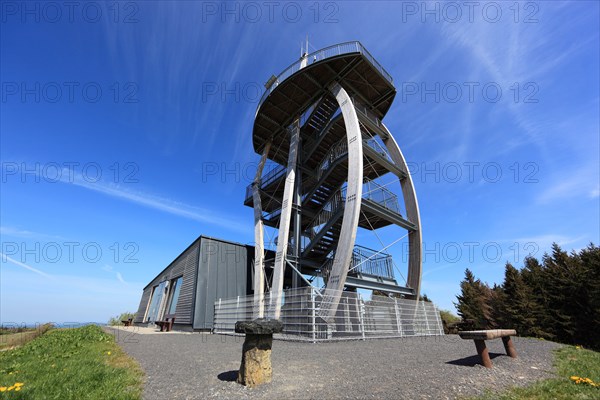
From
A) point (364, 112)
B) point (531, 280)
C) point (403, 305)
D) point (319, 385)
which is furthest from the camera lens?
point (531, 280)

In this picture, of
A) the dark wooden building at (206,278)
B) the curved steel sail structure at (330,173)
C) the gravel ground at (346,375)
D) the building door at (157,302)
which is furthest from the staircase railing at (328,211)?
the building door at (157,302)

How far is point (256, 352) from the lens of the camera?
4062mm

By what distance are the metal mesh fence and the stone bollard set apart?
5.28 metres

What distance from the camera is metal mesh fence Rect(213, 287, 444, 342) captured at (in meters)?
9.68

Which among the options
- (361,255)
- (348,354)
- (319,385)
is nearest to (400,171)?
(361,255)

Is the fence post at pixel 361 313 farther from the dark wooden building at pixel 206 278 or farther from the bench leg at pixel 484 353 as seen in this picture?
the dark wooden building at pixel 206 278

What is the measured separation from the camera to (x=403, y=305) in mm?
12188

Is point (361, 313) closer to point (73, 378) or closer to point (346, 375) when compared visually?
point (346, 375)

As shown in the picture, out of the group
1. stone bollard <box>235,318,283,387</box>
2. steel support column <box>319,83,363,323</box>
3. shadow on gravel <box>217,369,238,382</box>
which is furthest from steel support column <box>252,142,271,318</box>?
stone bollard <box>235,318,283,387</box>

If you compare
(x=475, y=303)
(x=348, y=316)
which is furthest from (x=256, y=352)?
(x=475, y=303)

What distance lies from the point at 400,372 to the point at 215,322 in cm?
1313

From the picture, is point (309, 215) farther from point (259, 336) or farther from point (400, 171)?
point (259, 336)

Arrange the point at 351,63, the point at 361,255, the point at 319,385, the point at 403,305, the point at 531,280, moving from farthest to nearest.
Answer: the point at 531,280 < the point at 351,63 < the point at 361,255 < the point at 403,305 < the point at 319,385

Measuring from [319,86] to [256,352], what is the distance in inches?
586
